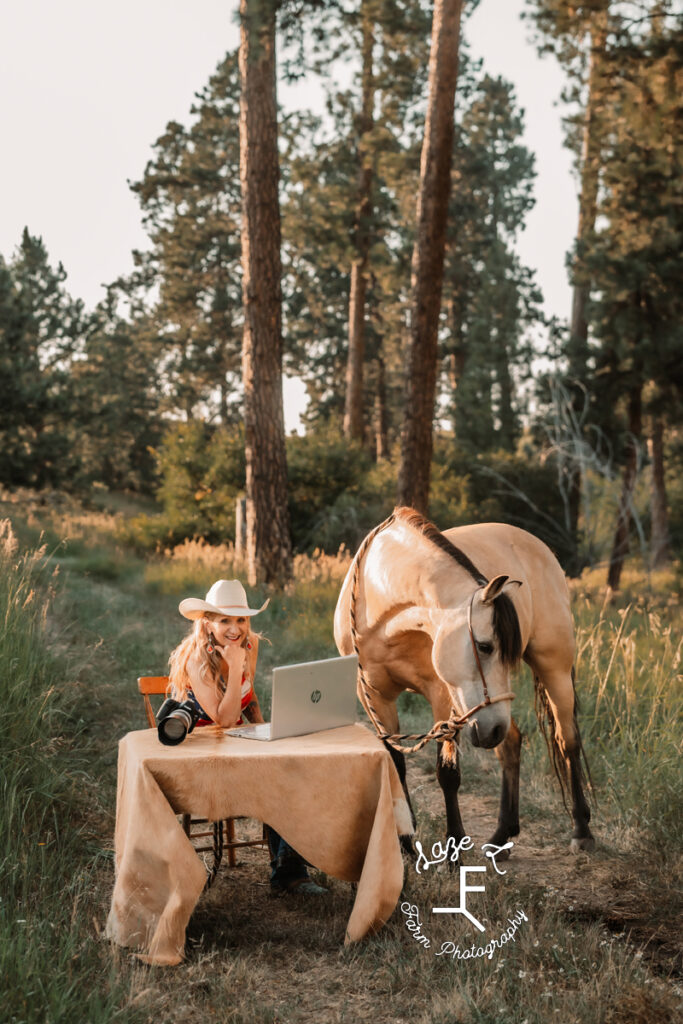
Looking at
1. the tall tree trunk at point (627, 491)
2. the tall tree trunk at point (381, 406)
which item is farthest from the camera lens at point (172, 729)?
the tall tree trunk at point (381, 406)

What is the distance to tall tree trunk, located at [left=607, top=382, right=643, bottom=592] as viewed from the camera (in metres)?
18.1

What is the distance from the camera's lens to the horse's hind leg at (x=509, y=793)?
5211 millimetres

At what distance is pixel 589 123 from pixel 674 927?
48.4 feet

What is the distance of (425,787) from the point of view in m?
6.45

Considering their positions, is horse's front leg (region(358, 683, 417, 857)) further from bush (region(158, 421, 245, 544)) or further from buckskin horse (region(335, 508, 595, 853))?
bush (region(158, 421, 245, 544))

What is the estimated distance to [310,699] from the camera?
402cm

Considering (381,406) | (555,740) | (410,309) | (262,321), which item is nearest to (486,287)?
(381,406)

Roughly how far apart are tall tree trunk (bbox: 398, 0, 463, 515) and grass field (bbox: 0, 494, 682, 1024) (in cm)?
384

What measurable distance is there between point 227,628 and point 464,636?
1.09 m

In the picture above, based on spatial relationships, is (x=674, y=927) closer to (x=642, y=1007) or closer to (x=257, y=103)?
(x=642, y=1007)

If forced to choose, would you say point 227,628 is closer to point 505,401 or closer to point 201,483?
point 201,483

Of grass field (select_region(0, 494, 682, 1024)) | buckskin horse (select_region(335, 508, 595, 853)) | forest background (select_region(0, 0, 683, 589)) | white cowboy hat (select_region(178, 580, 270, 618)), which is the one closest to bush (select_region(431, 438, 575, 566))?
forest background (select_region(0, 0, 683, 589))

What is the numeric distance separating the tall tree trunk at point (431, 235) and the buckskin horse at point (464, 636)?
18.2ft

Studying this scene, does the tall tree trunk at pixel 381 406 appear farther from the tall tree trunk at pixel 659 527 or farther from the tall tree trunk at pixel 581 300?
the tall tree trunk at pixel 581 300
